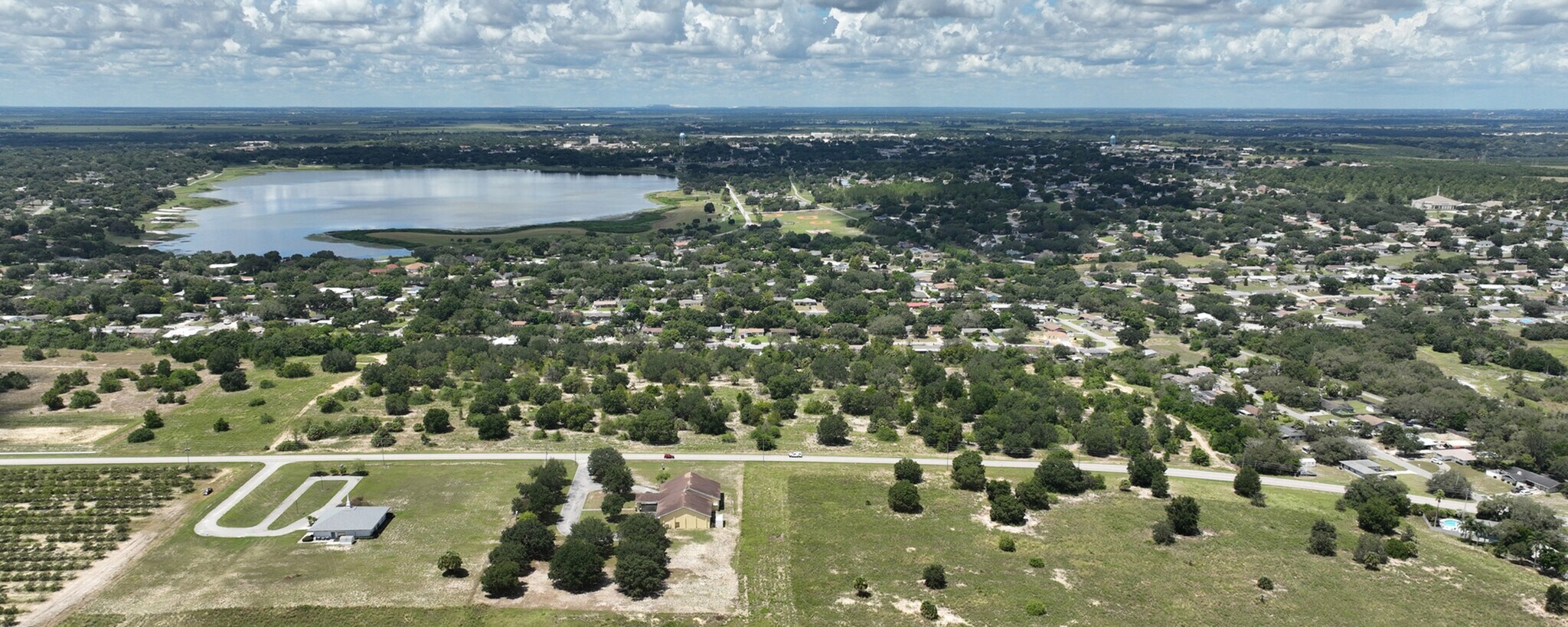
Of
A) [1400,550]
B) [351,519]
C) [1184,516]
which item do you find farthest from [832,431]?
[1400,550]

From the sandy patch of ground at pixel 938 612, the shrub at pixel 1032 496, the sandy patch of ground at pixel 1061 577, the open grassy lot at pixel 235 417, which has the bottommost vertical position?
the sandy patch of ground at pixel 1061 577

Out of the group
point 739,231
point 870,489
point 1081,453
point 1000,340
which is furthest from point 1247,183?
point 870,489

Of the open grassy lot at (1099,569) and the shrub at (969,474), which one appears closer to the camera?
the open grassy lot at (1099,569)

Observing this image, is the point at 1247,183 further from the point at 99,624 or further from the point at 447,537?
the point at 99,624

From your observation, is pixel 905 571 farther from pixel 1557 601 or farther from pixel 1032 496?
pixel 1557 601

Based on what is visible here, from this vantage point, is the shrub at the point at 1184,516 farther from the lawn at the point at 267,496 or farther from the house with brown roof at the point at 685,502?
the lawn at the point at 267,496

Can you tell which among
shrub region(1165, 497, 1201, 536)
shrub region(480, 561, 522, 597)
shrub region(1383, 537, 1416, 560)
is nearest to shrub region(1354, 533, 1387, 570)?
shrub region(1383, 537, 1416, 560)

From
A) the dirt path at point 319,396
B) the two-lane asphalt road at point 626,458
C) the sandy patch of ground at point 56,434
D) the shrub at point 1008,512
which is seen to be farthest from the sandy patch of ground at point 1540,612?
the sandy patch of ground at point 56,434
